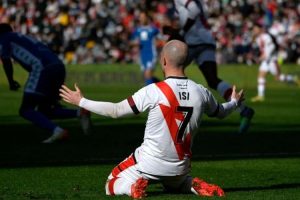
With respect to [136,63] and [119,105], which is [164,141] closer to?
[119,105]

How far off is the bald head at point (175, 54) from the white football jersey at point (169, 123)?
0.15 meters

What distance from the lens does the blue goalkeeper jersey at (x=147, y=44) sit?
3366 centimetres

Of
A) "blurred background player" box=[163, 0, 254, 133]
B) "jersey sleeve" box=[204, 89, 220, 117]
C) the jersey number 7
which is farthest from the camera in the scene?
"blurred background player" box=[163, 0, 254, 133]

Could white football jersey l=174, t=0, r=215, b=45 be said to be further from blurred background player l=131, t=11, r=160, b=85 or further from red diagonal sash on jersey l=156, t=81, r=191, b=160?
blurred background player l=131, t=11, r=160, b=85

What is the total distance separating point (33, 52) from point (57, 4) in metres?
28.4

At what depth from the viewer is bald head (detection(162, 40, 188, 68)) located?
8.21m

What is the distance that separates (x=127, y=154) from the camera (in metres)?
12.6

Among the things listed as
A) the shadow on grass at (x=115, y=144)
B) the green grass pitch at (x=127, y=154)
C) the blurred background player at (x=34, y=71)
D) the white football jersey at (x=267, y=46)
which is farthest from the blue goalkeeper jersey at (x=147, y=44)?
the blurred background player at (x=34, y=71)

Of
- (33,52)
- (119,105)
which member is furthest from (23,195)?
(33,52)

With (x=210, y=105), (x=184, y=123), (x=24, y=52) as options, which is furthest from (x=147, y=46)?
(x=184, y=123)

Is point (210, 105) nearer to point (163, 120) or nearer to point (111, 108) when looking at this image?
point (163, 120)

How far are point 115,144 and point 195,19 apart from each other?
10.8ft

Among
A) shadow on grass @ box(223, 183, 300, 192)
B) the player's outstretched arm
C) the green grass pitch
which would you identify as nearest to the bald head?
the player's outstretched arm

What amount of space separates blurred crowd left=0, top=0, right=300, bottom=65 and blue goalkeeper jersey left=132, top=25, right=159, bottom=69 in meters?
4.39
